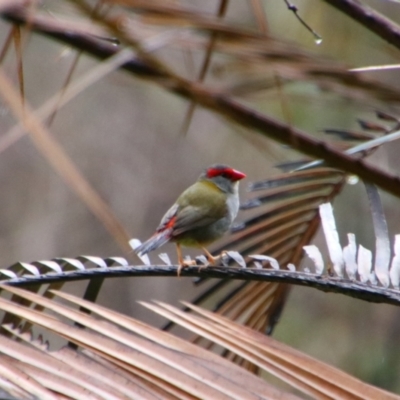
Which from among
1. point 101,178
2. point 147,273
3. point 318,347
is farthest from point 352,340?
point 147,273

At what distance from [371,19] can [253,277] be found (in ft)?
3.54

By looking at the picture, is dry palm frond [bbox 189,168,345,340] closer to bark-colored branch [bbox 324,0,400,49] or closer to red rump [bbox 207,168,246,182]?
bark-colored branch [bbox 324,0,400,49]

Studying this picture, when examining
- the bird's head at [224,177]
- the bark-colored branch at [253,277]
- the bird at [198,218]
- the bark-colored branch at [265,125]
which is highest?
the bird's head at [224,177]

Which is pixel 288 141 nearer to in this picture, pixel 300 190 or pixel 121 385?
pixel 121 385

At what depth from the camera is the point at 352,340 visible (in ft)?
27.7

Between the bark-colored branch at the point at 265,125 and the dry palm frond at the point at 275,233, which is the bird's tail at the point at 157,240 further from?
the bark-colored branch at the point at 265,125

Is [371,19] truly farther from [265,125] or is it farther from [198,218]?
[198,218]

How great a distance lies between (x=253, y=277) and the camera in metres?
2.06

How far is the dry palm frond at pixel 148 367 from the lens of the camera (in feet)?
5.06

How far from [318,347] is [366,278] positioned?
22.0 feet

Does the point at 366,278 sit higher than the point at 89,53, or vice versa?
the point at 89,53

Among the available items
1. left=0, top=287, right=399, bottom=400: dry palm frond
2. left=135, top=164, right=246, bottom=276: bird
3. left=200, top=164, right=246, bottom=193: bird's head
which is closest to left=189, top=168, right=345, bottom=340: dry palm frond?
left=135, top=164, right=246, bottom=276: bird

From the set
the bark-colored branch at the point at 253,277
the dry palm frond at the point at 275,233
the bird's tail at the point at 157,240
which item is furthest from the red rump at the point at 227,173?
the bark-colored branch at the point at 253,277

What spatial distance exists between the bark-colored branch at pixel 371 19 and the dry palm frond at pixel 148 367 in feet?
4.01
